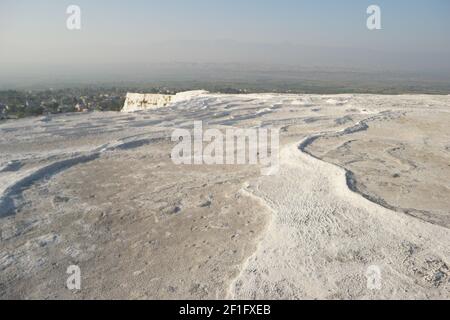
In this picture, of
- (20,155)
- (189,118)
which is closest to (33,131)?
(20,155)

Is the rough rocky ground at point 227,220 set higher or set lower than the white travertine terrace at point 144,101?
→ lower

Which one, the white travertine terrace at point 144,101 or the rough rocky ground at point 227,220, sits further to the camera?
the white travertine terrace at point 144,101

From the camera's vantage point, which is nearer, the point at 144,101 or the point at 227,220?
the point at 227,220

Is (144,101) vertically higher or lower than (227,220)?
higher

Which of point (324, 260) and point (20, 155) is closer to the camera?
point (324, 260)

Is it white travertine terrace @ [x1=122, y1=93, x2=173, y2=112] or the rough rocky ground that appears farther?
white travertine terrace @ [x1=122, y1=93, x2=173, y2=112]

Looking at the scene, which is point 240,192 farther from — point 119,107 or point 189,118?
point 119,107

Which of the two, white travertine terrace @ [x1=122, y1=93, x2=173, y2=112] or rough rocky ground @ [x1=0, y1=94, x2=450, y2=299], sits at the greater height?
white travertine terrace @ [x1=122, y1=93, x2=173, y2=112]
